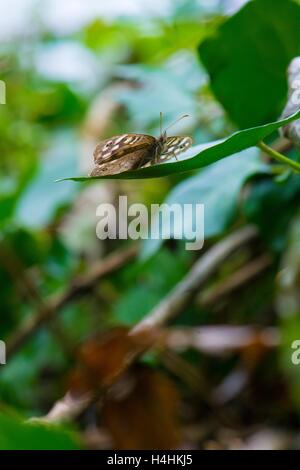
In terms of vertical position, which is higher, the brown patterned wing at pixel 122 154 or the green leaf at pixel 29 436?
the brown patterned wing at pixel 122 154

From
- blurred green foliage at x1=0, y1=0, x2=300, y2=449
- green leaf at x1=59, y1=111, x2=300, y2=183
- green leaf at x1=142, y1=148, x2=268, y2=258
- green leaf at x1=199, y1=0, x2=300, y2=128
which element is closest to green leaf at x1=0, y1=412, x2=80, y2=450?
blurred green foliage at x1=0, y1=0, x2=300, y2=449

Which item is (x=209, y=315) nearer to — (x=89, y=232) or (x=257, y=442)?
(x=257, y=442)

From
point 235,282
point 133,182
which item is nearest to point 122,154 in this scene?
point 235,282

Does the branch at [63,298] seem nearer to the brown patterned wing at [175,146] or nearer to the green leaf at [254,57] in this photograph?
the green leaf at [254,57]

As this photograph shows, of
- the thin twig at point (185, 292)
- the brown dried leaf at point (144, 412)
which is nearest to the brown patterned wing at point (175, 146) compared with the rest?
the thin twig at point (185, 292)

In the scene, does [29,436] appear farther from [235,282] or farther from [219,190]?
[235,282]

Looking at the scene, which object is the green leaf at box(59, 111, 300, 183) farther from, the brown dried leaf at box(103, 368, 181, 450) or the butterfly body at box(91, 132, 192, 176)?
the brown dried leaf at box(103, 368, 181, 450)
